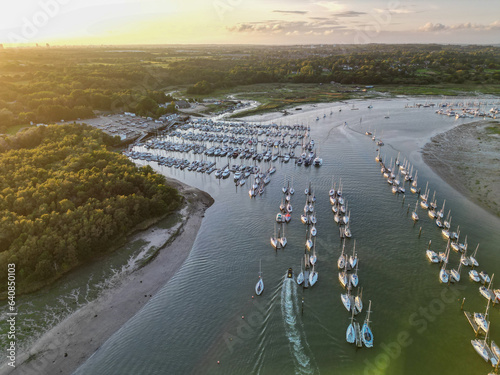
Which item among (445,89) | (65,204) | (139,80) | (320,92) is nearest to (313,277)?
(65,204)

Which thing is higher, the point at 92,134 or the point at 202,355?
the point at 92,134

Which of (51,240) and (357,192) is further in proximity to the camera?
(357,192)

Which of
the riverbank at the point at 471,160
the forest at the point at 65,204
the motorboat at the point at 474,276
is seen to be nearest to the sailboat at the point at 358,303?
the motorboat at the point at 474,276

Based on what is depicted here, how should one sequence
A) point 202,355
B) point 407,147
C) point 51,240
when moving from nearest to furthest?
point 202,355, point 51,240, point 407,147

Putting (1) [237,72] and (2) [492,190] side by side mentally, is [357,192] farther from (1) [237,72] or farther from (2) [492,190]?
(1) [237,72]

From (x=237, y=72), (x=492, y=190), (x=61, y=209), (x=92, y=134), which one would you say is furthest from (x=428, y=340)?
(x=237, y=72)

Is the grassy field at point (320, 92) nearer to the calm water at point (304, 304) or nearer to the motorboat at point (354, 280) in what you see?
the calm water at point (304, 304)
